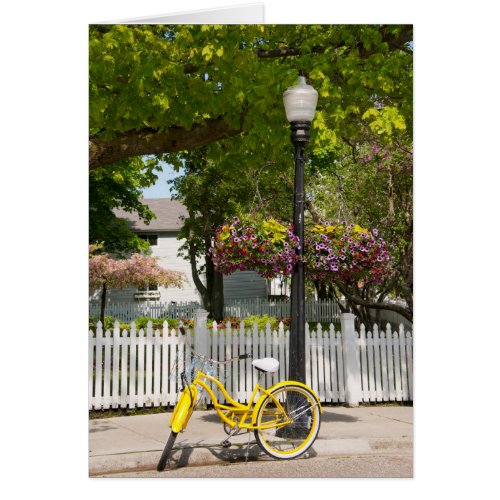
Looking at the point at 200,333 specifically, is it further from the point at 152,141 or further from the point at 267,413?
the point at 267,413

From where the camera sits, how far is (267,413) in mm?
6148

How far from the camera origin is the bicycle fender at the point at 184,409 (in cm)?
580

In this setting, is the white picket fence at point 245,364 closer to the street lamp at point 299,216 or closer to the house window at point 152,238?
the street lamp at point 299,216

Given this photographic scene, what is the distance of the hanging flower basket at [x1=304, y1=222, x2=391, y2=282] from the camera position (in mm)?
6504

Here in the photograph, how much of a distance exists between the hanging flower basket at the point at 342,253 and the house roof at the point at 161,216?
1595 cm

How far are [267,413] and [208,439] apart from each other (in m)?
1.00

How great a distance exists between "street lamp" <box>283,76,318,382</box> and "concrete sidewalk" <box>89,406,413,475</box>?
89cm

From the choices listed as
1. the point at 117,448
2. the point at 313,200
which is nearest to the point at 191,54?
the point at 117,448

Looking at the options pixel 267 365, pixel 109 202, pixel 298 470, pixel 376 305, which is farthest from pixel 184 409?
pixel 109 202

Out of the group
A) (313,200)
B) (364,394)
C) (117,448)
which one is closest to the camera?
(117,448)

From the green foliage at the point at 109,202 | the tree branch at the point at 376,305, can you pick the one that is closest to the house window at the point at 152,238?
the green foliage at the point at 109,202

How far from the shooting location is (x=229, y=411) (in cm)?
620

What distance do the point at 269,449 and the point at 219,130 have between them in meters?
4.24

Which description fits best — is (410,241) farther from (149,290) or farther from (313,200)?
(149,290)
